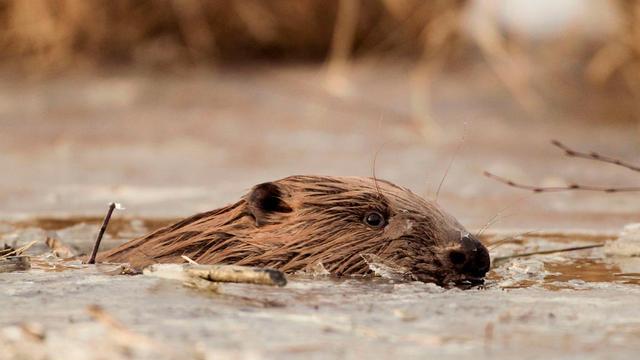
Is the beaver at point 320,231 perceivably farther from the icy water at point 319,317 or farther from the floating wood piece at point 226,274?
the floating wood piece at point 226,274

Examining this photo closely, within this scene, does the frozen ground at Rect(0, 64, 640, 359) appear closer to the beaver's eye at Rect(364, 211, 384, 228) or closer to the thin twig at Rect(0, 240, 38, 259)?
the thin twig at Rect(0, 240, 38, 259)

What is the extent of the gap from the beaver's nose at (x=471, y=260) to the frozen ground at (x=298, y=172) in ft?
0.43

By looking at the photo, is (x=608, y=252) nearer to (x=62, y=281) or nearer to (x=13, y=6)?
(x=62, y=281)

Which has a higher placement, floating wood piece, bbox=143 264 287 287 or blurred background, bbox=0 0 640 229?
blurred background, bbox=0 0 640 229

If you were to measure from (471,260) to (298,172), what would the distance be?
3.97 meters

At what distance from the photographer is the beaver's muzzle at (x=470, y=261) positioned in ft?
13.7

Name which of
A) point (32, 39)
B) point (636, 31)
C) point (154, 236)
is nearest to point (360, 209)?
point (154, 236)

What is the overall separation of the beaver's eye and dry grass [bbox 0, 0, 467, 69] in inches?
253

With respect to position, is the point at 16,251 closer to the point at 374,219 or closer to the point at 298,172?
the point at 374,219

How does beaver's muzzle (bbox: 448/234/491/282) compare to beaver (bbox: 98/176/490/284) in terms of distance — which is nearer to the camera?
beaver's muzzle (bbox: 448/234/491/282)

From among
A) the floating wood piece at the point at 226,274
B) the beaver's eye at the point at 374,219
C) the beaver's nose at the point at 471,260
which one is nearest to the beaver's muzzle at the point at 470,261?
the beaver's nose at the point at 471,260

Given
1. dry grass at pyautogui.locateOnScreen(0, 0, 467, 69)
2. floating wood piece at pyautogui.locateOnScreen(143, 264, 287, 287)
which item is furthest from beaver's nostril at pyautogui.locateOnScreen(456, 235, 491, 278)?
dry grass at pyautogui.locateOnScreen(0, 0, 467, 69)

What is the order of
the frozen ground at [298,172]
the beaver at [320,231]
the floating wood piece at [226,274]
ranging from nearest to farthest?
the frozen ground at [298,172] < the floating wood piece at [226,274] < the beaver at [320,231]

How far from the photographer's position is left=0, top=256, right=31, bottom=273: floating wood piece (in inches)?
177
